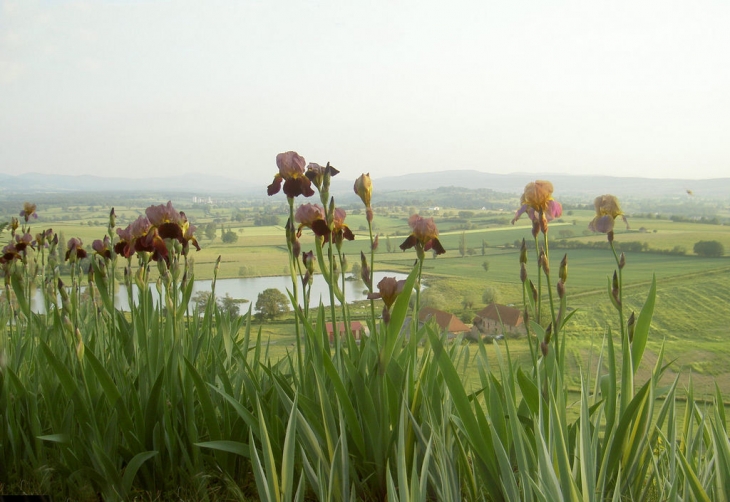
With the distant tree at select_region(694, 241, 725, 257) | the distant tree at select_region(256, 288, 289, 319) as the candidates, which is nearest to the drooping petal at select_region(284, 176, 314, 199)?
the distant tree at select_region(256, 288, 289, 319)

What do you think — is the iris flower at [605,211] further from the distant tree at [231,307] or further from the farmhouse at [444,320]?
the distant tree at [231,307]

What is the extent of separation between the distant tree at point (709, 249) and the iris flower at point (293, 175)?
9237 millimetres

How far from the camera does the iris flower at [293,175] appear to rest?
6.30 feet

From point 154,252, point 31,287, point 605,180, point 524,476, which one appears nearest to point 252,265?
point 31,287

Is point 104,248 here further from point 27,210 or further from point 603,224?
point 603,224

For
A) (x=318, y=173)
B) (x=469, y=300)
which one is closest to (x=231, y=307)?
(x=318, y=173)

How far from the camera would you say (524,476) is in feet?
4.71

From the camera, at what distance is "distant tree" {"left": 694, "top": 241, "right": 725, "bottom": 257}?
919 centimetres

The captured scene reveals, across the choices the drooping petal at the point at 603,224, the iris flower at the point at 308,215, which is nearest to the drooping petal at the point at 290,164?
the iris flower at the point at 308,215

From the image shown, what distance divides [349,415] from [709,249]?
9450 millimetres

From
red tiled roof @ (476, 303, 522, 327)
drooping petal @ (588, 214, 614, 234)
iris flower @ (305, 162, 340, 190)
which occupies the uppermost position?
iris flower @ (305, 162, 340, 190)

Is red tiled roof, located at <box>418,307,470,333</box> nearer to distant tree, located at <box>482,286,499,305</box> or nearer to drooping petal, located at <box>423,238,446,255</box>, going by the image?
drooping petal, located at <box>423,238,446,255</box>

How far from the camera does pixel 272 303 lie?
5609 mm

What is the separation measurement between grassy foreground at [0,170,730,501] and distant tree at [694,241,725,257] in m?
8.21
